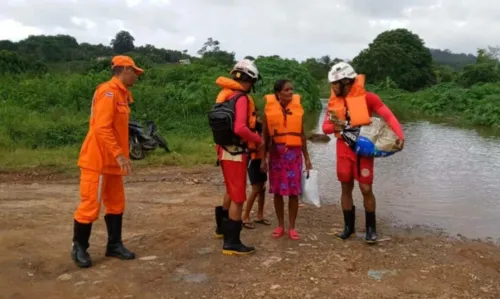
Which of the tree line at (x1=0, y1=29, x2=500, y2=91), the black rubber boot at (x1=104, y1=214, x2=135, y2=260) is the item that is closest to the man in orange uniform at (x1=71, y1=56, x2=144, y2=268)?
the black rubber boot at (x1=104, y1=214, x2=135, y2=260)

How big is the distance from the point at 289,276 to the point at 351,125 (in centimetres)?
171

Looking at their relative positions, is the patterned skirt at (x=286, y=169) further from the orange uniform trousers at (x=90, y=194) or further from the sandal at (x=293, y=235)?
the orange uniform trousers at (x=90, y=194)

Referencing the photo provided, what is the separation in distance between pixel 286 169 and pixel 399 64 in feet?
149

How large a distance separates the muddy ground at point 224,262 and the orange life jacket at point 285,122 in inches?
43.0

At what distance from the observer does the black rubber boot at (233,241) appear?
5.49 metres

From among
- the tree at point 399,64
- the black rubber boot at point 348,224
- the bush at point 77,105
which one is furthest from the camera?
the tree at point 399,64

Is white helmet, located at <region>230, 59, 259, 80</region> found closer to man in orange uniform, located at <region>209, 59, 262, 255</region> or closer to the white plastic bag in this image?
man in orange uniform, located at <region>209, 59, 262, 255</region>

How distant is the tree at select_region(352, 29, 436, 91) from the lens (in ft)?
159

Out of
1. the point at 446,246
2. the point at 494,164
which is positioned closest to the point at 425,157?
the point at 494,164

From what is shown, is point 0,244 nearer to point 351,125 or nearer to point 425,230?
point 351,125

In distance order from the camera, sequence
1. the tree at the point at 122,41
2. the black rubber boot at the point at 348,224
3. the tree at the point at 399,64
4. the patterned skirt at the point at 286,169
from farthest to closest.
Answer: the tree at the point at 122,41, the tree at the point at 399,64, the black rubber boot at the point at 348,224, the patterned skirt at the point at 286,169

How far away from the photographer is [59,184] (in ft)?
30.0

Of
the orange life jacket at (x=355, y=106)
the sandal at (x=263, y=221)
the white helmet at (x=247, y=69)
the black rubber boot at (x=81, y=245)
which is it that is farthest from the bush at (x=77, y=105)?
the orange life jacket at (x=355, y=106)

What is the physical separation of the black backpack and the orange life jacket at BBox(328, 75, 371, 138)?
1.15 metres
